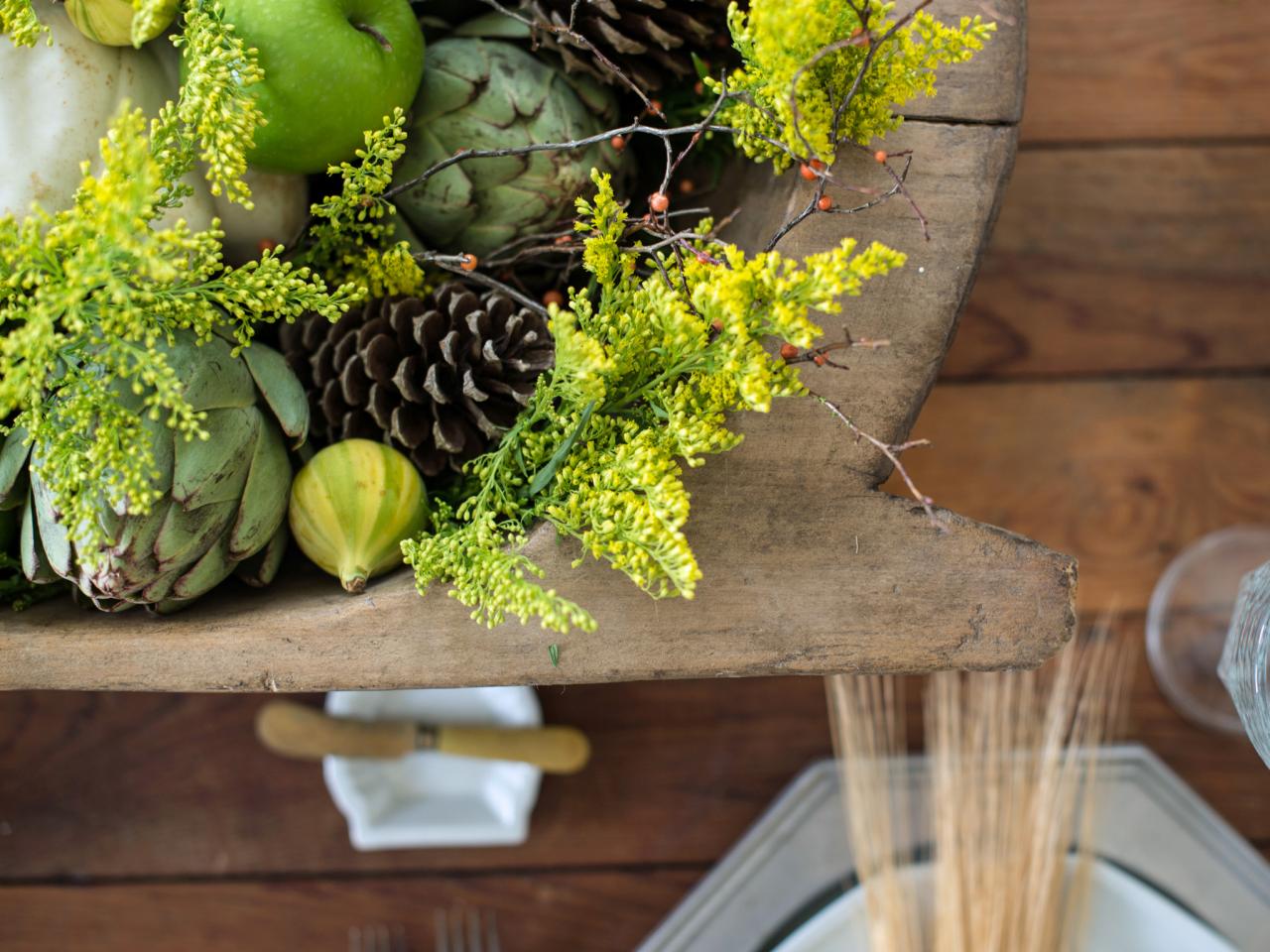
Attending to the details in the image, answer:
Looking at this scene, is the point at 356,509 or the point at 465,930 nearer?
the point at 356,509

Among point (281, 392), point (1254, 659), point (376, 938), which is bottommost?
point (376, 938)

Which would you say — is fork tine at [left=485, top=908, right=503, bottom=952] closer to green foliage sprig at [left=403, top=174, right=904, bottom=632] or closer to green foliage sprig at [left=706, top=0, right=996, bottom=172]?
green foliage sprig at [left=403, top=174, right=904, bottom=632]

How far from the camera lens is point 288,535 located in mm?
710

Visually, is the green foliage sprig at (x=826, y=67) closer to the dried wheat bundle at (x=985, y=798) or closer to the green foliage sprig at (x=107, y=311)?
the green foliage sprig at (x=107, y=311)

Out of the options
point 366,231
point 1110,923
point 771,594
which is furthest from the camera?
point 1110,923

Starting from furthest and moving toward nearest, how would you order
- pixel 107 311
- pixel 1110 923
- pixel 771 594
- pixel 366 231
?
pixel 1110 923
pixel 366 231
pixel 771 594
pixel 107 311

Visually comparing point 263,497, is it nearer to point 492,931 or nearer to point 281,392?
point 281,392

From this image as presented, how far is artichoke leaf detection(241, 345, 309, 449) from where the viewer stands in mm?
657

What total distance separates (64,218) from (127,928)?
0.76 m

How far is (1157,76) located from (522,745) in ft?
2.81

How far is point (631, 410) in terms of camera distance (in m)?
0.62

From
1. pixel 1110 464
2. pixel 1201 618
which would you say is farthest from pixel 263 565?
pixel 1201 618

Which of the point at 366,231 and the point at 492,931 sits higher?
the point at 366,231

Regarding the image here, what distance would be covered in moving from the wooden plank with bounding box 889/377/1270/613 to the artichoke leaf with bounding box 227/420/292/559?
600mm
